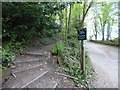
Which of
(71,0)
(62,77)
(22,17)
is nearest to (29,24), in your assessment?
(22,17)

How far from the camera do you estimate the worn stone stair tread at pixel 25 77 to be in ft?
14.2

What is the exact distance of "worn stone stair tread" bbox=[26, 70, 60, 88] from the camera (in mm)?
4536

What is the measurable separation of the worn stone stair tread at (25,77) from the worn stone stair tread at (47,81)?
0.16 metres

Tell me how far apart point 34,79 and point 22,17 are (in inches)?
156

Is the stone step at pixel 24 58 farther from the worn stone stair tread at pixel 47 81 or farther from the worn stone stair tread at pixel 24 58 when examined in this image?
the worn stone stair tread at pixel 47 81

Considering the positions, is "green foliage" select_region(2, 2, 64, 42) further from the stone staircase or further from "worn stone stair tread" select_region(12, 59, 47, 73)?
"worn stone stair tread" select_region(12, 59, 47, 73)

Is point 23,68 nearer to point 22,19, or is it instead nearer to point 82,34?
point 82,34

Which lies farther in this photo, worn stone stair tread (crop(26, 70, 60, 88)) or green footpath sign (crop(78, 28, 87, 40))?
green footpath sign (crop(78, 28, 87, 40))

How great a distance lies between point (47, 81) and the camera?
4.85m

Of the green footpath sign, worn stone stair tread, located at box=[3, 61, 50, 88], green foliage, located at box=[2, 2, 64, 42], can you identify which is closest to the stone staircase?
worn stone stair tread, located at box=[3, 61, 50, 88]

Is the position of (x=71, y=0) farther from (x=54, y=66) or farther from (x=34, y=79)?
(x=34, y=79)

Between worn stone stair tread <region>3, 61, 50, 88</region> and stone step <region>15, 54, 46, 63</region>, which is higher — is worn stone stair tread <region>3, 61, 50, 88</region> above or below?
below

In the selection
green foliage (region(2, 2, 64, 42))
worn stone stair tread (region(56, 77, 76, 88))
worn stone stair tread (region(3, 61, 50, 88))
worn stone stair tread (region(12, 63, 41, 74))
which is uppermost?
green foliage (region(2, 2, 64, 42))

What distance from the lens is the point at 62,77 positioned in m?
5.37
